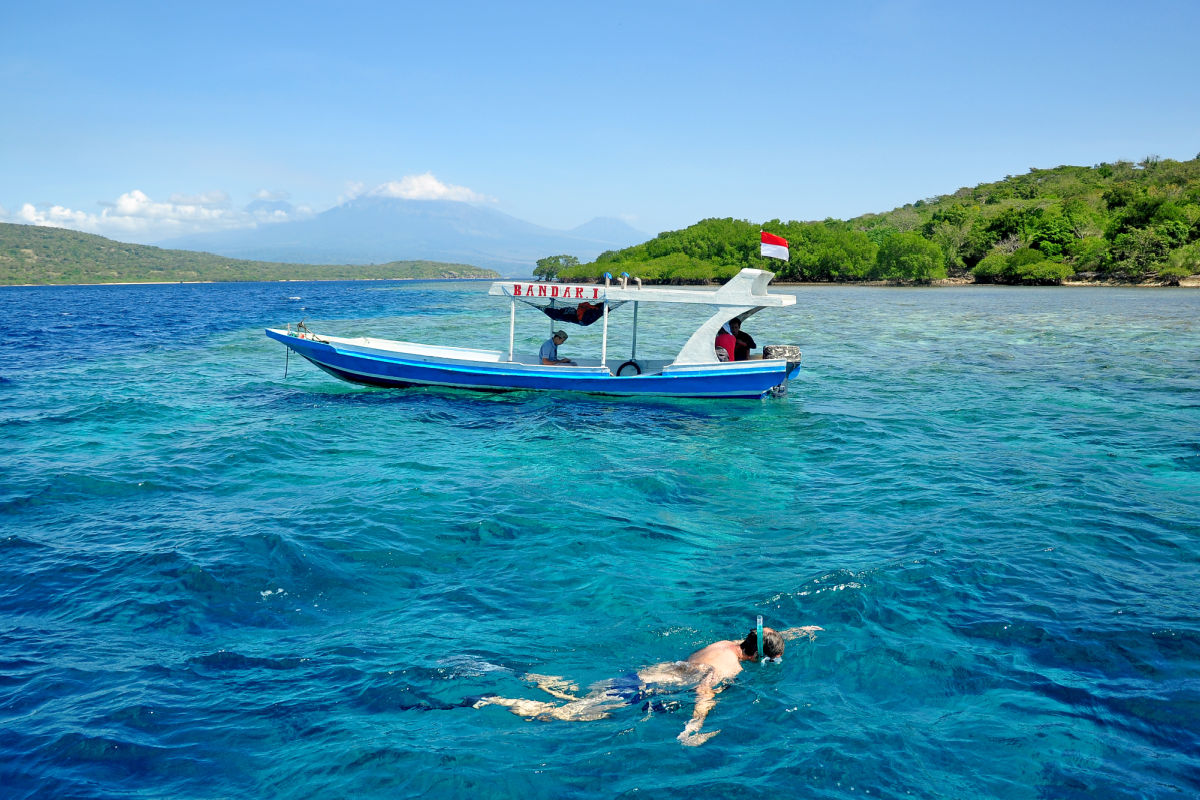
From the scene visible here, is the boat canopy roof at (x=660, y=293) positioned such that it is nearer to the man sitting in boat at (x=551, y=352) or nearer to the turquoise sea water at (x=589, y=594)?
the man sitting in boat at (x=551, y=352)

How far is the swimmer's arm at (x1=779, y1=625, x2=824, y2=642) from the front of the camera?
8.17 m

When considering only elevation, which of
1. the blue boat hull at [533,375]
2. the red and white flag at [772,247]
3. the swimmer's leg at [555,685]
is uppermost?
the red and white flag at [772,247]

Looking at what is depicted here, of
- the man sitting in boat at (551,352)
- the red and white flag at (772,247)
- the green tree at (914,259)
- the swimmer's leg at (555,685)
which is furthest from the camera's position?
the green tree at (914,259)

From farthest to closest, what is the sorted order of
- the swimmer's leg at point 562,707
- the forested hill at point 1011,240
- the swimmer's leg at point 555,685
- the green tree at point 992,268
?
the green tree at point 992,268, the forested hill at point 1011,240, the swimmer's leg at point 555,685, the swimmer's leg at point 562,707

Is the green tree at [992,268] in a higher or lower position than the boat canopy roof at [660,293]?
higher

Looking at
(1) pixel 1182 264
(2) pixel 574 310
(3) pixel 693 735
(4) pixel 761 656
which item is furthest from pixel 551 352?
(1) pixel 1182 264

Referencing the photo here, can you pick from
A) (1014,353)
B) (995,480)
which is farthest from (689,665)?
(1014,353)

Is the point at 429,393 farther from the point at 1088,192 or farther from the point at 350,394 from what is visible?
the point at 1088,192

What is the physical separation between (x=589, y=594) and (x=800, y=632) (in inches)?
107

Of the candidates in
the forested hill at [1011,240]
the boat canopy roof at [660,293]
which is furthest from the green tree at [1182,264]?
the boat canopy roof at [660,293]

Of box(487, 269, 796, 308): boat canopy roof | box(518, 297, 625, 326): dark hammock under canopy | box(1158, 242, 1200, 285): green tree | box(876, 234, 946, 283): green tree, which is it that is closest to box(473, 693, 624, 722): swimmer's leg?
box(487, 269, 796, 308): boat canopy roof

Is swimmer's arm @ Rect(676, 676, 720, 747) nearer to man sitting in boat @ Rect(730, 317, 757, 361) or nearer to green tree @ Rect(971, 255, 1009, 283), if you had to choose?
man sitting in boat @ Rect(730, 317, 757, 361)

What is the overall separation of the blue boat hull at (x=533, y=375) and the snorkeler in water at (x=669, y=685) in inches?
536

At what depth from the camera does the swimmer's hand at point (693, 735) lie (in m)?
6.47
